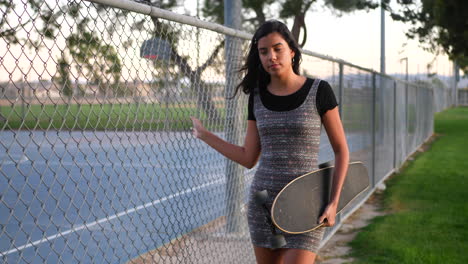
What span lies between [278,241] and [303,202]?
9.2 inches

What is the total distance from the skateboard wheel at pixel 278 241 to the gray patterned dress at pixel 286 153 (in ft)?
0.18

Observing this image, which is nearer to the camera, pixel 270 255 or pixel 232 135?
pixel 270 255

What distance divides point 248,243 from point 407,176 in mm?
8464

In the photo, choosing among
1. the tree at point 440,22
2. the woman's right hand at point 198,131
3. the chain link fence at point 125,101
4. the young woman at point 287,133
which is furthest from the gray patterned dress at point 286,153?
the tree at point 440,22

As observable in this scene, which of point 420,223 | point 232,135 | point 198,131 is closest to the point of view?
point 198,131

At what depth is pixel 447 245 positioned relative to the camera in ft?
21.8

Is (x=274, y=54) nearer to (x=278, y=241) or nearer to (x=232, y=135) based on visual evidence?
(x=278, y=241)

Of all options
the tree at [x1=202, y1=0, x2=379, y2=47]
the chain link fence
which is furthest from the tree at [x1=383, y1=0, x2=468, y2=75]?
the chain link fence

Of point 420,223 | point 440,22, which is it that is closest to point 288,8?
point 440,22

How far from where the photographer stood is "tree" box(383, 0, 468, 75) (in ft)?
63.3

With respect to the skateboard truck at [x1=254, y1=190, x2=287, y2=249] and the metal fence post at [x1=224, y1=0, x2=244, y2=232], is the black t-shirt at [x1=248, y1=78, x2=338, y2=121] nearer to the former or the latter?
the skateboard truck at [x1=254, y1=190, x2=287, y2=249]

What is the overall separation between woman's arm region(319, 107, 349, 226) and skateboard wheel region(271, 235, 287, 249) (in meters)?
0.23

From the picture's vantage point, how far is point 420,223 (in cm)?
795

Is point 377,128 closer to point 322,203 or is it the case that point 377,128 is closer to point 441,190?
point 441,190
